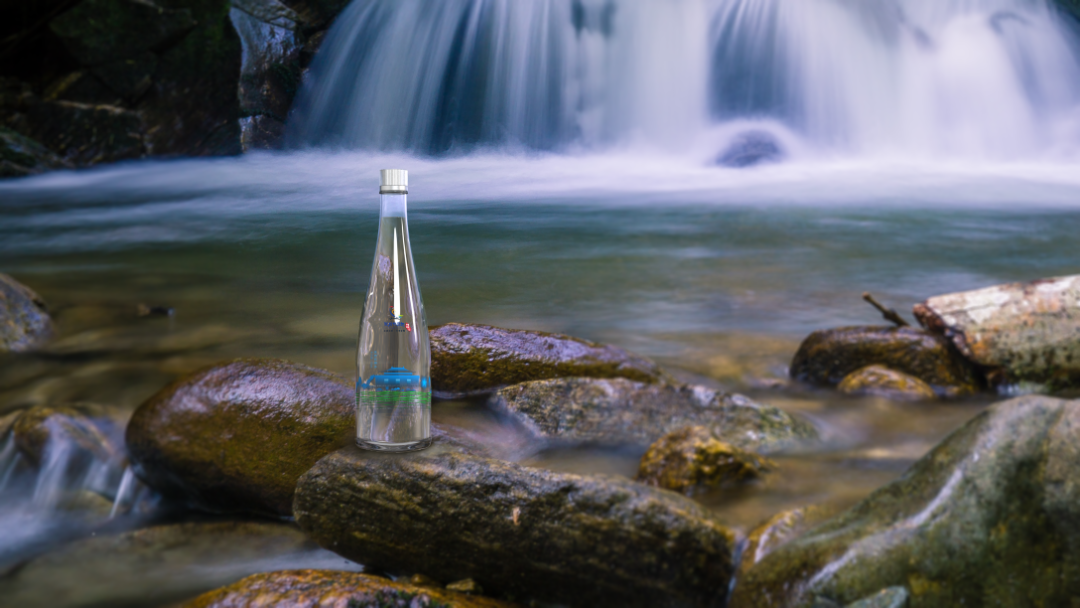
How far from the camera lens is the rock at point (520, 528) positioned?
4.73 feet

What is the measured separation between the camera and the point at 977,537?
1228 millimetres

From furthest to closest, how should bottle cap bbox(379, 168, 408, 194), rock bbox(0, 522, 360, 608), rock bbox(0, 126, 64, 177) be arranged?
rock bbox(0, 126, 64, 177)
rock bbox(0, 522, 360, 608)
bottle cap bbox(379, 168, 408, 194)

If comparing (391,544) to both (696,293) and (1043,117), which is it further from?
(1043,117)

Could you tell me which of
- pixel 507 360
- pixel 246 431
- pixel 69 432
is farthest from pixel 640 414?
pixel 69 432

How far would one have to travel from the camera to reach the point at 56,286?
3045 millimetres

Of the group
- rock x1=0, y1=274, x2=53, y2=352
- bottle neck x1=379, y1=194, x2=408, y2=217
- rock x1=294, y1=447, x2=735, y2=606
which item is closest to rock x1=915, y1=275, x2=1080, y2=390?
rock x1=294, y1=447, x2=735, y2=606

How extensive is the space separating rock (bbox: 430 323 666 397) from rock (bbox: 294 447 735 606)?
2.15 ft

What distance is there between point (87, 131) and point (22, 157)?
29 centimetres

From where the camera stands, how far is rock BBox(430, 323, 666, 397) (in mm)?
2336

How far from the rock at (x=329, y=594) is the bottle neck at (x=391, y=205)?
A: 74 centimetres

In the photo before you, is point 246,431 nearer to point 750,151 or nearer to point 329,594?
point 329,594

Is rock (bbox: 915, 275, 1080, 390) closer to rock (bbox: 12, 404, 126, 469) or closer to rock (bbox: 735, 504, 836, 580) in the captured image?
rock (bbox: 735, 504, 836, 580)

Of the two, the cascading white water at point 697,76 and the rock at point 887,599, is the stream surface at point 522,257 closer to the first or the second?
the cascading white water at point 697,76

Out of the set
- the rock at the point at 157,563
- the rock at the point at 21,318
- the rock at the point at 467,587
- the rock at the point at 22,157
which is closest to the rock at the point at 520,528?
the rock at the point at 467,587
